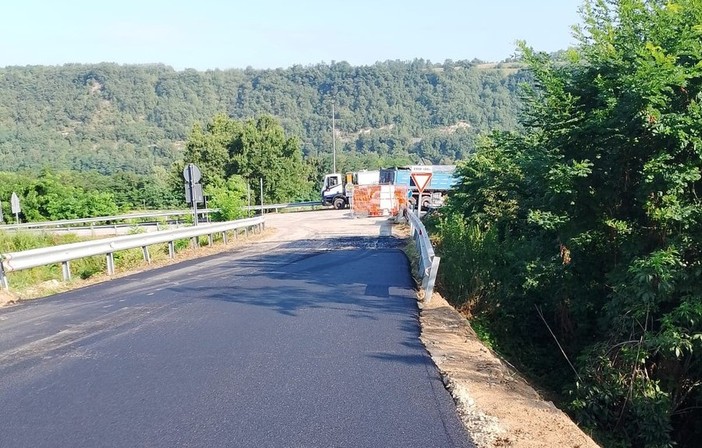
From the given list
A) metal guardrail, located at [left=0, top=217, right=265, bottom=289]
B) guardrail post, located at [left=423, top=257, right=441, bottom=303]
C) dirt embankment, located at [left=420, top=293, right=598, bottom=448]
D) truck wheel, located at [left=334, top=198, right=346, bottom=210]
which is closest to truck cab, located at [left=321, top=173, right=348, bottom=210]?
truck wheel, located at [left=334, top=198, right=346, bottom=210]

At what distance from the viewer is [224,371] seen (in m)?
6.62

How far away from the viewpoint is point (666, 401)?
24.8 feet

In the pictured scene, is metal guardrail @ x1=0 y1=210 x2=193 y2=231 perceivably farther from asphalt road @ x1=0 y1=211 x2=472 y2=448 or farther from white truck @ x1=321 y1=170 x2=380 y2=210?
asphalt road @ x1=0 y1=211 x2=472 y2=448

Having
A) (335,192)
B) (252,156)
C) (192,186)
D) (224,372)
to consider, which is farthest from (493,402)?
(252,156)

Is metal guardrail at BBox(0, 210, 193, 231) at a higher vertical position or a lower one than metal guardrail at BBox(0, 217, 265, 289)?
lower

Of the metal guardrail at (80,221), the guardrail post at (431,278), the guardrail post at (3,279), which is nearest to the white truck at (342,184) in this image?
the metal guardrail at (80,221)

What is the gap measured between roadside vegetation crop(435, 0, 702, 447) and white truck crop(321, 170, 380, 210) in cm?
4188

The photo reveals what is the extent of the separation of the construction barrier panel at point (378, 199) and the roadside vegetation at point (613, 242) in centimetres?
2782

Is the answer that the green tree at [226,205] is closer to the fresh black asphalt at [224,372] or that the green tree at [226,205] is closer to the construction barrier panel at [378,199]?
the construction barrier panel at [378,199]

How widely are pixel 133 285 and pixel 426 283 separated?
628 centimetres

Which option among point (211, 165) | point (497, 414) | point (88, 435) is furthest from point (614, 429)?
point (211, 165)

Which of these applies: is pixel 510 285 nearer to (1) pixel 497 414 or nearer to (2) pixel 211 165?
(1) pixel 497 414

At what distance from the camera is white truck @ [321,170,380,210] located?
2195 inches

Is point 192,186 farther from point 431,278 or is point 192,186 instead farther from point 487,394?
point 487,394
